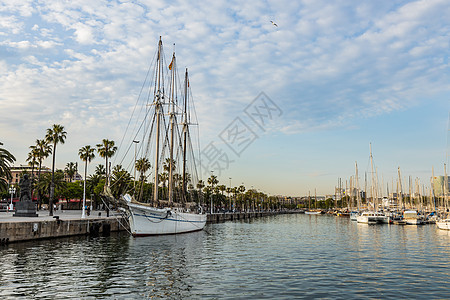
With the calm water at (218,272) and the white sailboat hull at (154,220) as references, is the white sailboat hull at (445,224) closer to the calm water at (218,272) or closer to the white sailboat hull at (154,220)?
the calm water at (218,272)

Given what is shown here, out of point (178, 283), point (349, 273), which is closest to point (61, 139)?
point (178, 283)

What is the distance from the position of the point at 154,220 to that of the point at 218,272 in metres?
24.3

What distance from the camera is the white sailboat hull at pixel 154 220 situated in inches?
1734

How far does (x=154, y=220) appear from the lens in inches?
1791

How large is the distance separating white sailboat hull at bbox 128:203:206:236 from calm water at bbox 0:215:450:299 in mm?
8852

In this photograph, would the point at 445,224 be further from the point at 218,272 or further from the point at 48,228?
the point at 48,228

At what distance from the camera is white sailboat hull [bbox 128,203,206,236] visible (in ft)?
144

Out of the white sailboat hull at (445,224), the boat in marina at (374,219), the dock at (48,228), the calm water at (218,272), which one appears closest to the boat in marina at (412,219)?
the boat in marina at (374,219)

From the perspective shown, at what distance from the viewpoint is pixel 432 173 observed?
Result: 92.7m

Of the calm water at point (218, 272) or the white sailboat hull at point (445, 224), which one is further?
the white sailboat hull at point (445, 224)

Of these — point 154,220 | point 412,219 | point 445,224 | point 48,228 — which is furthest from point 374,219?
point 48,228

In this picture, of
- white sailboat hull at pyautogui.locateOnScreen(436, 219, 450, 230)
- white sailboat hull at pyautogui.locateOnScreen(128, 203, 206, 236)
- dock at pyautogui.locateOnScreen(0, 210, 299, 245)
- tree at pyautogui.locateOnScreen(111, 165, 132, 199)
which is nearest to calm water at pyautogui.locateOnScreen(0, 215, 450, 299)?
dock at pyautogui.locateOnScreen(0, 210, 299, 245)

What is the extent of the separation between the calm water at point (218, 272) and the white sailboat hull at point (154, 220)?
8852mm

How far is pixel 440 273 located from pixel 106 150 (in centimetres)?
7045
